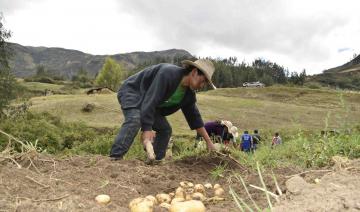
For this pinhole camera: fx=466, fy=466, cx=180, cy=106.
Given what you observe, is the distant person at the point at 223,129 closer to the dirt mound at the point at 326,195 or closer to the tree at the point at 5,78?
the dirt mound at the point at 326,195

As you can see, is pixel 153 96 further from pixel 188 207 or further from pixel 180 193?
pixel 188 207

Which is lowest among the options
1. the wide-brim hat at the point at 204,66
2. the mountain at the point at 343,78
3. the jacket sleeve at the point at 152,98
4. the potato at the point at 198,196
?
the mountain at the point at 343,78

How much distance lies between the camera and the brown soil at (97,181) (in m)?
2.56

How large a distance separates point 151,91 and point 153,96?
0.11 meters

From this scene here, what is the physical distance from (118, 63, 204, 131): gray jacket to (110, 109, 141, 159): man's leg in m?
0.08

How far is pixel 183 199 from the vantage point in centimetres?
311

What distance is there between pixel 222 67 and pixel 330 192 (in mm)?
99004

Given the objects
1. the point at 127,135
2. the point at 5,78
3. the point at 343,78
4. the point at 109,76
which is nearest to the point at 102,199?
the point at 127,135

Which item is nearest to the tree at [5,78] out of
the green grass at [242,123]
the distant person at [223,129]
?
the green grass at [242,123]

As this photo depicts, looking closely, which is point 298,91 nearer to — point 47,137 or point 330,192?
point 47,137

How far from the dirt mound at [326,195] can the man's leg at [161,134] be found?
323cm

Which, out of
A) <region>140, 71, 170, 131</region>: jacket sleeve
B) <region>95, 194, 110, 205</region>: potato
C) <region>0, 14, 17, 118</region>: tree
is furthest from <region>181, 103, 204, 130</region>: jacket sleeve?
<region>0, 14, 17, 118</region>: tree

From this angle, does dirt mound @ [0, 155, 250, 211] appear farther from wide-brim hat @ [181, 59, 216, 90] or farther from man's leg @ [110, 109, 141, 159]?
wide-brim hat @ [181, 59, 216, 90]

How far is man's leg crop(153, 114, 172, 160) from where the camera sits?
5.92 metres
